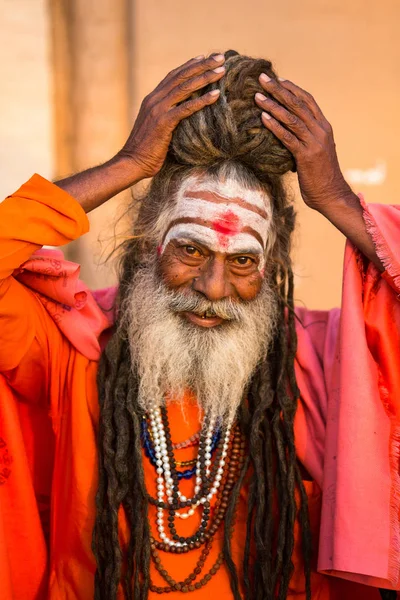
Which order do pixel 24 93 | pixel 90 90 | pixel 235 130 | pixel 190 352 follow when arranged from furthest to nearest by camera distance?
1. pixel 90 90
2. pixel 24 93
3. pixel 190 352
4. pixel 235 130

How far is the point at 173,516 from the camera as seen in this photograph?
2.91 metres

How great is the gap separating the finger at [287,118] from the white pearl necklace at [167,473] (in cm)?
104

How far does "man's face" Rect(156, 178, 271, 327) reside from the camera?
2934mm

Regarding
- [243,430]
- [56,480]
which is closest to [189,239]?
[243,430]

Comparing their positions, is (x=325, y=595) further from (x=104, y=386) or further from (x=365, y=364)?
(x=104, y=386)

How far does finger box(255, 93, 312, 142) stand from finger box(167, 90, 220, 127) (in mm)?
149

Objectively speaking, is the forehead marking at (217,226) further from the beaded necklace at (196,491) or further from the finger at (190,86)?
the beaded necklace at (196,491)

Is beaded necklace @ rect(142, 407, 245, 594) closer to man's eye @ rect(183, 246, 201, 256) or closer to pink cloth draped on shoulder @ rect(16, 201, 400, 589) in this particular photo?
pink cloth draped on shoulder @ rect(16, 201, 400, 589)

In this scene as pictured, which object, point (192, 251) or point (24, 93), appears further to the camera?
point (24, 93)

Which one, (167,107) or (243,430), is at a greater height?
(167,107)

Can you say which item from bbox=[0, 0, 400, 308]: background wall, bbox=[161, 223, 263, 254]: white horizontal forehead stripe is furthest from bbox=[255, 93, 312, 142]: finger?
bbox=[0, 0, 400, 308]: background wall

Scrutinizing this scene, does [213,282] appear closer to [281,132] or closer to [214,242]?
[214,242]

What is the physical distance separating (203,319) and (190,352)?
128mm

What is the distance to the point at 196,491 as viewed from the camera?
2943mm
